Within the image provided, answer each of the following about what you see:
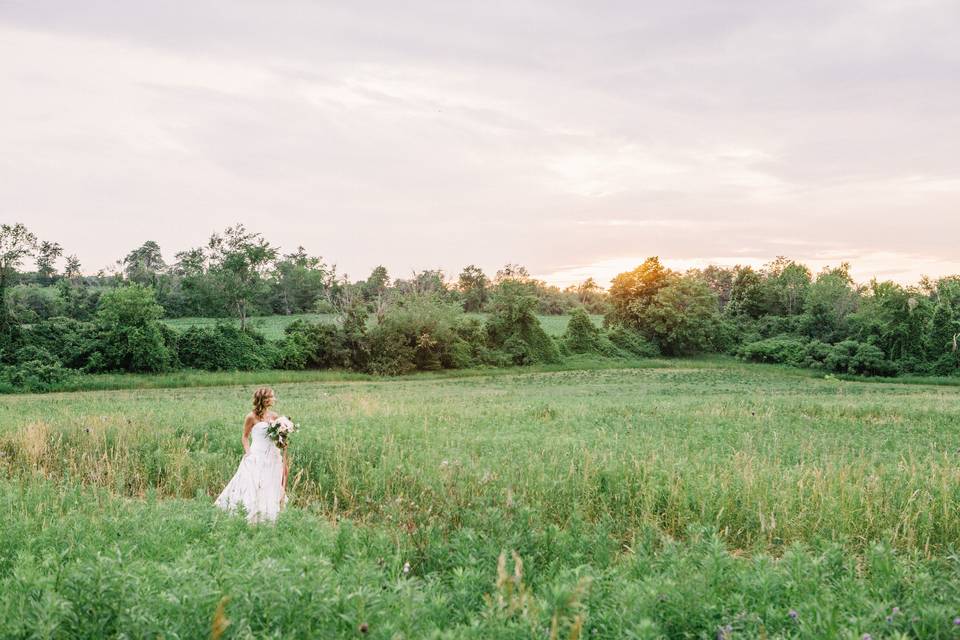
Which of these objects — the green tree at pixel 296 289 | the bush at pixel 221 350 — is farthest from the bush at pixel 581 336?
the green tree at pixel 296 289

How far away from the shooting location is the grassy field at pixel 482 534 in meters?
3.75

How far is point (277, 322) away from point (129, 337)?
35920 millimetres

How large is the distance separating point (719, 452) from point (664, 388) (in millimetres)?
25188

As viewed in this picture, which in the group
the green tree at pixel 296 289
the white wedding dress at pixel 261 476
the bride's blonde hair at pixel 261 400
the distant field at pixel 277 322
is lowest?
the white wedding dress at pixel 261 476

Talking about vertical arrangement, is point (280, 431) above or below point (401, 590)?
above

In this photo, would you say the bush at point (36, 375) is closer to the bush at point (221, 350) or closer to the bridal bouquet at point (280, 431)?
the bush at point (221, 350)

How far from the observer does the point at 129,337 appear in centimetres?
3922

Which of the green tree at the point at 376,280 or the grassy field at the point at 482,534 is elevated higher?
the green tree at the point at 376,280

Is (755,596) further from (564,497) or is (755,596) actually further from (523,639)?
(564,497)

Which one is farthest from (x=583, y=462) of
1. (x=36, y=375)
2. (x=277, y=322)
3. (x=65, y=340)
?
(x=277, y=322)

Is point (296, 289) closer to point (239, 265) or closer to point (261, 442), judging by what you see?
point (239, 265)

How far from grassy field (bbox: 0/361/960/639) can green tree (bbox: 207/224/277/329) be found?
35111mm

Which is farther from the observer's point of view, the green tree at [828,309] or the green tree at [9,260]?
the green tree at [828,309]

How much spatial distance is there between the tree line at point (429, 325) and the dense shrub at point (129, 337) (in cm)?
8
